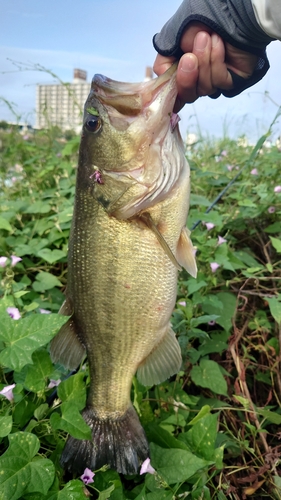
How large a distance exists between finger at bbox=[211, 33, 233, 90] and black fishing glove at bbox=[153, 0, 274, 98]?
0.03 m

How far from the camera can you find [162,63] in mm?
1708

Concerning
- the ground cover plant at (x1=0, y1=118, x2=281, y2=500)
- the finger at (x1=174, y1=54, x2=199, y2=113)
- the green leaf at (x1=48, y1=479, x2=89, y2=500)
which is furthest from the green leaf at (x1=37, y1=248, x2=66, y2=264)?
the green leaf at (x1=48, y1=479, x2=89, y2=500)

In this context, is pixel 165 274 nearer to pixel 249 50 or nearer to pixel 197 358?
pixel 197 358

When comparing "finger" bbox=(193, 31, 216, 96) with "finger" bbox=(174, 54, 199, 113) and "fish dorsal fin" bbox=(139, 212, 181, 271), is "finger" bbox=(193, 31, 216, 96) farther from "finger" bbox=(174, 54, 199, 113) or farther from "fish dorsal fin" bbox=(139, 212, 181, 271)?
"fish dorsal fin" bbox=(139, 212, 181, 271)

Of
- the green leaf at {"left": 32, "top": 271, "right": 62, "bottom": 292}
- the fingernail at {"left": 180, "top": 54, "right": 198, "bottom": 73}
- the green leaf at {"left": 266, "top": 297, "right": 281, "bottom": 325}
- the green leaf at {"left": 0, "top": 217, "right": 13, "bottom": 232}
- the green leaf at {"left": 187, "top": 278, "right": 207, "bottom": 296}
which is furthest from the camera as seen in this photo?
the green leaf at {"left": 0, "top": 217, "right": 13, "bottom": 232}

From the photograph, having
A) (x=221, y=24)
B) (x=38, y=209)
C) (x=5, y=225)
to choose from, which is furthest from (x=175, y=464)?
(x=38, y=209)

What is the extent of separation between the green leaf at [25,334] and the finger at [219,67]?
107 centimetres

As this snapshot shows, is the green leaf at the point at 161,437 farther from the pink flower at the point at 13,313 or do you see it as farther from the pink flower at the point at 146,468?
the pink flower at the point at 13,313

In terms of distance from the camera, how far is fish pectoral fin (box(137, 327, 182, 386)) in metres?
1.61

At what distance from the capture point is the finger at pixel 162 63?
169cm

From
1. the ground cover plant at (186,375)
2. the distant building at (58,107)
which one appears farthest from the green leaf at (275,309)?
the distant building at (58,107)

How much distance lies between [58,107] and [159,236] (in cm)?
427

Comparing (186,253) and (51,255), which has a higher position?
(186,253)

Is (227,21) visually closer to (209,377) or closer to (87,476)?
(209,377)
